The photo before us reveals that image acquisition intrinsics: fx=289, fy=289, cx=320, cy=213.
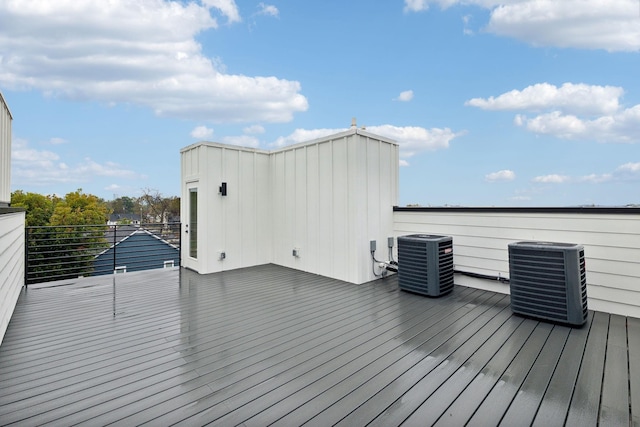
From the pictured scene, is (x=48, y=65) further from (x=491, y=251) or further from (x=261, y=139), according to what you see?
(x=491, y=251)

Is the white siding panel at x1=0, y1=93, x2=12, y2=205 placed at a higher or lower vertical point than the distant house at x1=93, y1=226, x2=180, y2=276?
higher

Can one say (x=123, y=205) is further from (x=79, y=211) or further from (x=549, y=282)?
(x=549, y=282)

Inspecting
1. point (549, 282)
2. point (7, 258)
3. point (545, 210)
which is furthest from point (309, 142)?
point (7, 258)

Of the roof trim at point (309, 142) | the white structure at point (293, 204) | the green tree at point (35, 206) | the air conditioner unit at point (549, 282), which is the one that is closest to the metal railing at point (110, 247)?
the white structure at point (293, 204)

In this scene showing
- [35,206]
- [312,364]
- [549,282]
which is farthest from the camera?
[35,206]

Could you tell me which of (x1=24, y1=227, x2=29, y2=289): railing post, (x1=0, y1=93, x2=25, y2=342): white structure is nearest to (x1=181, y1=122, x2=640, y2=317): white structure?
(x1=24, y1=227, x2=29, y2=289): railing post

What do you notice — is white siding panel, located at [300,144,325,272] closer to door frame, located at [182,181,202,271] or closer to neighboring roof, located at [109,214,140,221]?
door frame, located at [182,181,202,271]

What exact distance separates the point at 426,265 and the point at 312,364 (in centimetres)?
221

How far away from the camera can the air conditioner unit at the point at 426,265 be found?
144 inches

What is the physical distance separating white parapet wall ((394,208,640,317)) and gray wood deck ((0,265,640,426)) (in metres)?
0.29

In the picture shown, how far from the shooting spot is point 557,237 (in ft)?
10.9

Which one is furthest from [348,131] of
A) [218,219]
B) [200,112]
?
[200,112]

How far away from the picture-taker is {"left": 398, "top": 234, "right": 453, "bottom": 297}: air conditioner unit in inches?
144

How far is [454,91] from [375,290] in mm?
4686
